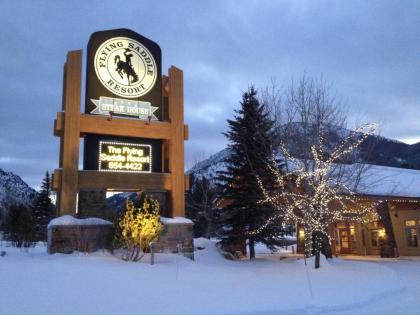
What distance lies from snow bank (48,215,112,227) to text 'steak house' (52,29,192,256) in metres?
0.53

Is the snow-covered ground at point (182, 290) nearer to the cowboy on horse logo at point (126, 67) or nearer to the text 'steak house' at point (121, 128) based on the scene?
the text 'steak house' at point (121, 128)

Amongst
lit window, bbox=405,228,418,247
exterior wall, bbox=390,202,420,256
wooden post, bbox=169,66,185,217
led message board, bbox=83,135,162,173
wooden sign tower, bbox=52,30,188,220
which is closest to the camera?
wooden sign tower, bbox=52,30,188,220

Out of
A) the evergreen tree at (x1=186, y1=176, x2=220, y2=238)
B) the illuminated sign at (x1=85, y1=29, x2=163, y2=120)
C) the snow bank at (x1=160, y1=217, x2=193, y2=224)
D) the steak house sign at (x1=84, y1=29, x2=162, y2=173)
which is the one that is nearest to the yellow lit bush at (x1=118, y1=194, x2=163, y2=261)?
the snow bank at (x1=160, y1=217, x2=193, y2=224)

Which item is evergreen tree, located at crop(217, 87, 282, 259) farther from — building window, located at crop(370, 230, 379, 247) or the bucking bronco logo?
building window, located at crop(370, 230, 379, 247)

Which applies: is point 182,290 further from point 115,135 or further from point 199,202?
point 199,202

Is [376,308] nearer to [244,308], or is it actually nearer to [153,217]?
[244,308]

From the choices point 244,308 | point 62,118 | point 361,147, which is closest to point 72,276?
point 244,308

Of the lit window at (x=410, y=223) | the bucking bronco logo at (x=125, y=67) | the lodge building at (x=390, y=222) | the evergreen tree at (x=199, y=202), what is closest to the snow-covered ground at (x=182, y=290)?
the bucking bronco logo at (x=125, y=67)

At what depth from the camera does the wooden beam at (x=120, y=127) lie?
17.6m

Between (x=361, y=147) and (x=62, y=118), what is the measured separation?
46.1 feet

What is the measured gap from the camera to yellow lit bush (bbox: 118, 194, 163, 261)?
1478 centimetres

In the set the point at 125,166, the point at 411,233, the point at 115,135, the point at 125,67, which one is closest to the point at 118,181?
the point at 125,166

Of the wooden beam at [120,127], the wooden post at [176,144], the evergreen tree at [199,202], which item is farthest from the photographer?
the evergreen tree at [199,202]

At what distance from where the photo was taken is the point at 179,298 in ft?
30.8
